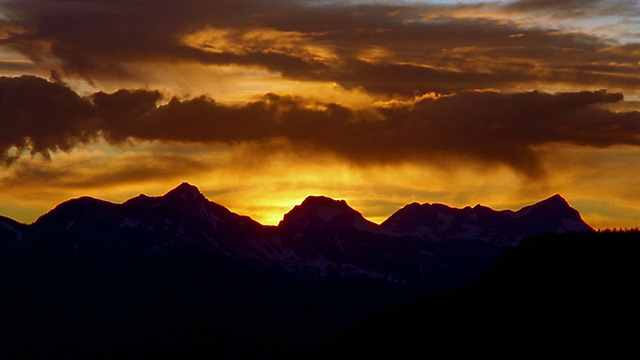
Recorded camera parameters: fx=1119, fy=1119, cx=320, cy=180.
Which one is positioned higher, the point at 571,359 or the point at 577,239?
the point at 577,239

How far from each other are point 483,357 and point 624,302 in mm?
23551

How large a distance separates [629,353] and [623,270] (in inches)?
1402

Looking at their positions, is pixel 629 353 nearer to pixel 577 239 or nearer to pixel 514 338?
pixel 514 338

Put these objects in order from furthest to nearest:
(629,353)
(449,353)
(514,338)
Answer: (449,353)
(514,338)
(629,353)

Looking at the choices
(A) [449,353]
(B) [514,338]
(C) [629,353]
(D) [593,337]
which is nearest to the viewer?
(C) [629,353]

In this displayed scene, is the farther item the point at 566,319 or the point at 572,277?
the point at 572,277

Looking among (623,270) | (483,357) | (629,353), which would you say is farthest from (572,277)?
(629,353)

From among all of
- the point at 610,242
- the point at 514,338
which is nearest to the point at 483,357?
the point at 514,338

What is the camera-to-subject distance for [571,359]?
511 feet

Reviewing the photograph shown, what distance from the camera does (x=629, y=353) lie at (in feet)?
486

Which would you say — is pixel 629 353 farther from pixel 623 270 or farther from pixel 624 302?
pixel 623 270

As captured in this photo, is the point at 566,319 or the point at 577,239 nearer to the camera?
the point at 566,319

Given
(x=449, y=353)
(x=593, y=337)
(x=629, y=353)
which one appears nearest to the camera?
(x=629, y=353)

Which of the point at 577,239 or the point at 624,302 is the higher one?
the point at 577,239
